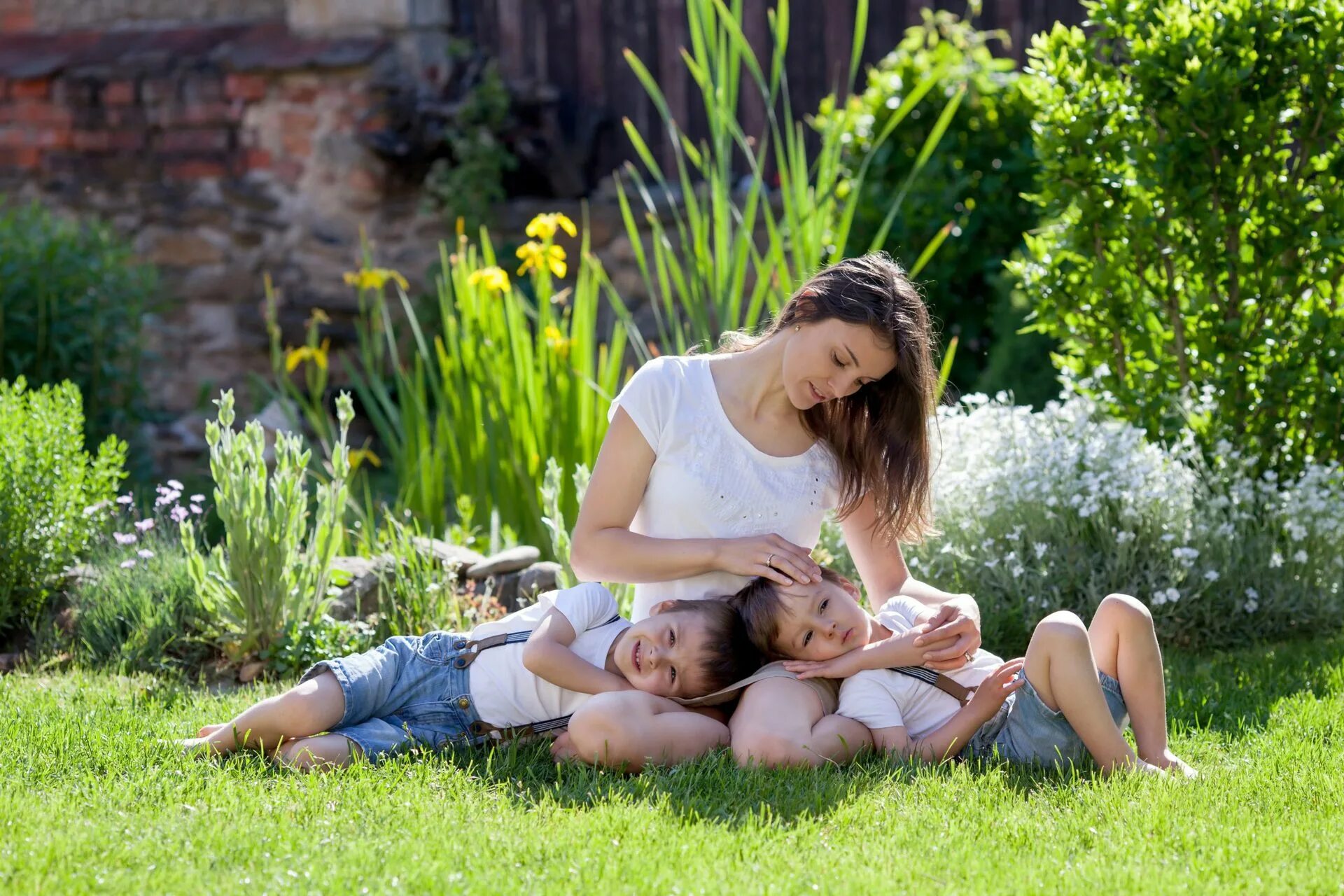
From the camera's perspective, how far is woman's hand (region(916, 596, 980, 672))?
2723 mm

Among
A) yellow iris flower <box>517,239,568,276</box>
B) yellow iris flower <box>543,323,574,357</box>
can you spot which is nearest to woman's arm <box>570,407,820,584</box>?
yellow iris flower <box>543,323,574,357</box>

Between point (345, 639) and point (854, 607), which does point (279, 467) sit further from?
point (854, 607)

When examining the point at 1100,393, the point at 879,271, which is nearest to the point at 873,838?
the point at 879,271

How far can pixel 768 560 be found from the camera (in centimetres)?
275

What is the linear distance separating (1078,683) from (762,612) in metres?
0.61

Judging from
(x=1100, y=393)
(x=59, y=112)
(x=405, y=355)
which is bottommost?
(x=405, y=355)

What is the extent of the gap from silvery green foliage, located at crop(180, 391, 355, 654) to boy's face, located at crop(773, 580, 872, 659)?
1223mm

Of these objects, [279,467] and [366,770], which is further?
[279,467]

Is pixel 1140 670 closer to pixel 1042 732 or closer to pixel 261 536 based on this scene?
pixel 1042 732

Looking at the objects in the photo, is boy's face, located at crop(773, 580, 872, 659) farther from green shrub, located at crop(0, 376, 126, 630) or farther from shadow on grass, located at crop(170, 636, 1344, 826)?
green shrub, located at crop(0, 376, 126, 630)

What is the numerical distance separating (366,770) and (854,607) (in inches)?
38.7

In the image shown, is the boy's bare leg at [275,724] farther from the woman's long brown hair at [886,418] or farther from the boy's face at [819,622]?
the woman's long brown hair at [886,418]

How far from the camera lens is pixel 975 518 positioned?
12.7 feet

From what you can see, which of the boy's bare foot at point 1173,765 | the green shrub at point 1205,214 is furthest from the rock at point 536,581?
the boy's bare foot at point 1173,765
